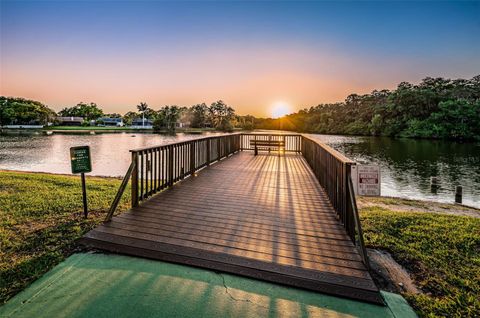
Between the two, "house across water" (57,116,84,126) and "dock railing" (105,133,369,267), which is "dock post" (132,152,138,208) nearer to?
"dock railing" (105,133,369,267)

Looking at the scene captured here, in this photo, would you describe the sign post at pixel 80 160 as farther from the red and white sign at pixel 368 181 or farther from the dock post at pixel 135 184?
the red and white sign at pixel 368 181

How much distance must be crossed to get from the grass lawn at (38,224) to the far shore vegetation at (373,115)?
48.2m

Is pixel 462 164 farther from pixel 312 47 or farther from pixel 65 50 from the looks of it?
pixel 65 50

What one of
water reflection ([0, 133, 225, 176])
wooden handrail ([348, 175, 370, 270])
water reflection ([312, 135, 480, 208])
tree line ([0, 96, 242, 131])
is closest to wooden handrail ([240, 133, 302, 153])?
water reflection ([0, 133, 225, 176])

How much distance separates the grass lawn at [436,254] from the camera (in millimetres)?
1986

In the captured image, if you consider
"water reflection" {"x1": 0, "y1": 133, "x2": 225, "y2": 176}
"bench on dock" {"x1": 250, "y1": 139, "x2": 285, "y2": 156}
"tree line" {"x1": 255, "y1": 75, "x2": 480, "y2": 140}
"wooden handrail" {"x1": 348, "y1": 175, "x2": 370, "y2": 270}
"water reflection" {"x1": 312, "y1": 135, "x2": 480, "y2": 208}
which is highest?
"tree line" {"x1": 255, "y1": 75, "x2": 480, "y2": 140}

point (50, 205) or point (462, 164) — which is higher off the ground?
point (50, 205)

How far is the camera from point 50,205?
4.29m

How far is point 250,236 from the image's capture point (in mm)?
2836

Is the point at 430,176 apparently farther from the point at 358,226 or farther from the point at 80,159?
the point at 80,159

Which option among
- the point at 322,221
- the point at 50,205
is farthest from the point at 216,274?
the point at 50,205

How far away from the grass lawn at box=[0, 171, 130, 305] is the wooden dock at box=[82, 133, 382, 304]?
432 millimetres

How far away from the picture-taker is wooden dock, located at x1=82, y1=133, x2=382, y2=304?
2.15 m

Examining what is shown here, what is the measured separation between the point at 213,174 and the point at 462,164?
21544 millimetres
